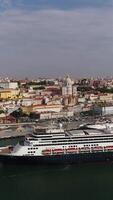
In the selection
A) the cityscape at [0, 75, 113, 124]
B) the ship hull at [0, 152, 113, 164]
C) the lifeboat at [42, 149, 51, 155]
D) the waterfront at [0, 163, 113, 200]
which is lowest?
the cityscape at [0, 75, 113, 124]

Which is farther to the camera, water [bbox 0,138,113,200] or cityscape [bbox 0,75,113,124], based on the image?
cityscape [bbox 0,75,113,124]

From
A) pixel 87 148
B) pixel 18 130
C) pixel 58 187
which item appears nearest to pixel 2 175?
pixel 58 187

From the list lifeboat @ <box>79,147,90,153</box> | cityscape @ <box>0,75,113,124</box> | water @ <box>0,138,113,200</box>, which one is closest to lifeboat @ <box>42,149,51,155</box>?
water @ <box>0,138,113,200</box>

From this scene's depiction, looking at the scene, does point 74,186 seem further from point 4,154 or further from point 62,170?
point 4,154

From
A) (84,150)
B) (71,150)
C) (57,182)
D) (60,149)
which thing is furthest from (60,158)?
(57,182)

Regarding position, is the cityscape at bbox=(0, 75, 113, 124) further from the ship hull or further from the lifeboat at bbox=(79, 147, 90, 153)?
the lifeboat at bbox=(79, 147, 90, 153)

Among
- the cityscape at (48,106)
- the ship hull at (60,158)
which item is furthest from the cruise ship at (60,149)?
the cityscape at (48,106)
